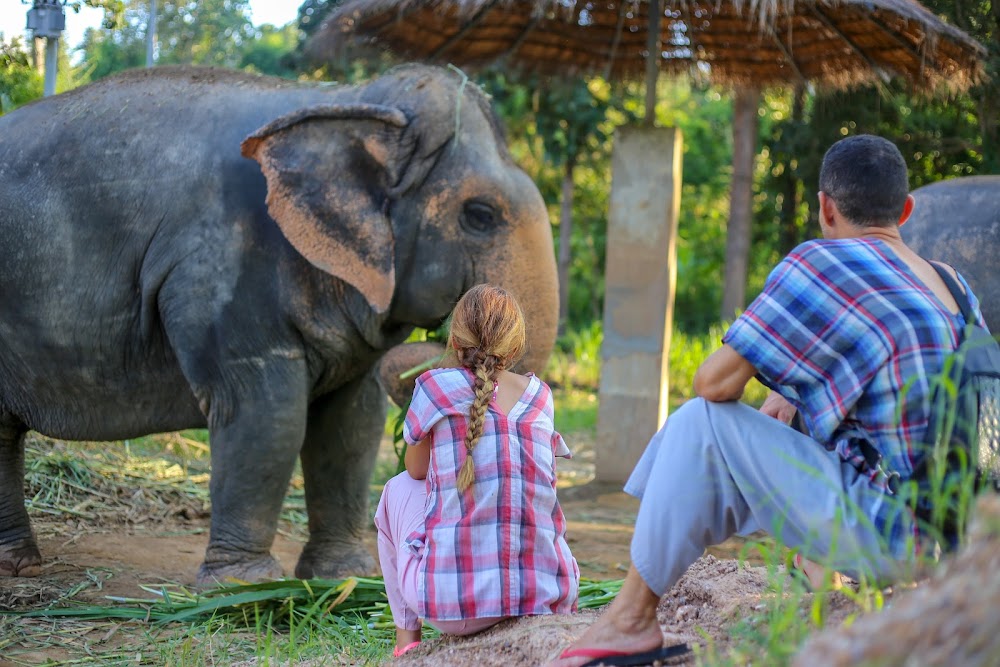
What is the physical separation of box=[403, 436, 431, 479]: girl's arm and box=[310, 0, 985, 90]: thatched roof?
3.73 m

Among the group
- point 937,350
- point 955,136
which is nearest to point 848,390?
point 937,350

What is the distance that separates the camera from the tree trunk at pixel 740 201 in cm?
1122

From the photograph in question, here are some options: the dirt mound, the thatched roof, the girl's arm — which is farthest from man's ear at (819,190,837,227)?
the thatched roof

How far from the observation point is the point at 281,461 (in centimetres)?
486

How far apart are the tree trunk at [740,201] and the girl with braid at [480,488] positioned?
8117 millimetres

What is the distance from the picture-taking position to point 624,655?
2.67m

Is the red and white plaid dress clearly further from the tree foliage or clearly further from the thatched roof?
the tree foliage

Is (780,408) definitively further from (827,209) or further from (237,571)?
(237,571)

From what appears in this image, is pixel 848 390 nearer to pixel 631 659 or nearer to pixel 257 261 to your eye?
pixel 631 659

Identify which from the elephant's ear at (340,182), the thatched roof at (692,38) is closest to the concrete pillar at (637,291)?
the thatched roof at (692,38)

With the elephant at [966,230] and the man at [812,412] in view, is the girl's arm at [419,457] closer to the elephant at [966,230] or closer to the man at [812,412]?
the man at [812,412]

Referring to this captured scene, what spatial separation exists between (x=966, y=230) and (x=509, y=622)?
298 cm

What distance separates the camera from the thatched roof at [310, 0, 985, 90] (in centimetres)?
687

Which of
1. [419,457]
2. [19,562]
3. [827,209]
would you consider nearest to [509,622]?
[419,457]
